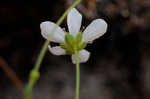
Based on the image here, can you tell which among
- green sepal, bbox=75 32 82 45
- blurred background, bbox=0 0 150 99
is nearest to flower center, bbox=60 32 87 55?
green sepal, bbox=75 32 82 45

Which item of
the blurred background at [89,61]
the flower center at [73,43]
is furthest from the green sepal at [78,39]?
the blurred background at [89,61]

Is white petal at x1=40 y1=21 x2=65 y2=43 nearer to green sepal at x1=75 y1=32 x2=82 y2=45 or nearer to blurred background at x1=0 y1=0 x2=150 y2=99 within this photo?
green sepal at x1=75 y1=32 x2=82 y2=45

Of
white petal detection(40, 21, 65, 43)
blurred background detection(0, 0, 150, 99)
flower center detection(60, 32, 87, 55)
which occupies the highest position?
white petal detection(40, 21, 65, 43)

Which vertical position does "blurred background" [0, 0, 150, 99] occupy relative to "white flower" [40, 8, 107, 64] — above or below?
below

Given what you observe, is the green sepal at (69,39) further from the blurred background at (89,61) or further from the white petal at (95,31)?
the blurred background at (89,61)

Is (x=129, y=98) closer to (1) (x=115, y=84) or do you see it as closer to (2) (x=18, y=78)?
(1) (x=115, y=84)

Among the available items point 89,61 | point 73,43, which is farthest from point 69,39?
point 89,61
